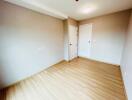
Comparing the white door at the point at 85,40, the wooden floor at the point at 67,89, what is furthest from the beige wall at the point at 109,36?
the wooden floor at the point at 67,89

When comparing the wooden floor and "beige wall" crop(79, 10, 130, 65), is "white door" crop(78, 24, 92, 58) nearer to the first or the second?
"beige wall" crop(79, 10, 130, 65)

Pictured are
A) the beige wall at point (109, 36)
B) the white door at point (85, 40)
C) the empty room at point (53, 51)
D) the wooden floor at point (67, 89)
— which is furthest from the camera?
the white door at point (85, 40)

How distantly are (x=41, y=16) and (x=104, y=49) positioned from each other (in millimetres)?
3273

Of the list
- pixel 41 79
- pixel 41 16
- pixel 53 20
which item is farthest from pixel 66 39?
pixel 41 79

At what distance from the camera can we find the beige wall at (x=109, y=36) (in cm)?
284

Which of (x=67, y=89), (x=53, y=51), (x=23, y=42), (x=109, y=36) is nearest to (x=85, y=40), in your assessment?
(x=109, y=36)

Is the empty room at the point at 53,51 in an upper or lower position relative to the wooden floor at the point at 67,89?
upper

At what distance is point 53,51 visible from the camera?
3.25 metres

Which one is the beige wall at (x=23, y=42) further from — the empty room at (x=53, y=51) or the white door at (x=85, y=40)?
the white door at (x=85, y=40)

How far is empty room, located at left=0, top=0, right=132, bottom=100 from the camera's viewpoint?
1.68 m

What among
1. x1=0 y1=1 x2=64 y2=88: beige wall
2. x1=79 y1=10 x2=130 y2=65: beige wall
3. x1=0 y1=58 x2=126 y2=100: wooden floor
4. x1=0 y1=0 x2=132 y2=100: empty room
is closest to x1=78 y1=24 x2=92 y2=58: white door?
x1=79 y1=10 x2=130 y2=65: beige wall

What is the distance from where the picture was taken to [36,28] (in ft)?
7.97

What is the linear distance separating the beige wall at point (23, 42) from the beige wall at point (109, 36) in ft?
7.43

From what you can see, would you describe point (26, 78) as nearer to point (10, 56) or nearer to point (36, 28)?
point (10, 56)
